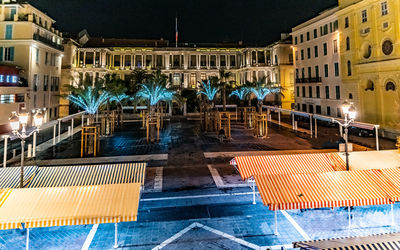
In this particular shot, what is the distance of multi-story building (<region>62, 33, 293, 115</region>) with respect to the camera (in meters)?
50.7

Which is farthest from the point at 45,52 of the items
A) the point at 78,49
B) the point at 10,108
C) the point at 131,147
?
the point at 131,147

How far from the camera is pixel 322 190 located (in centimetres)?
725

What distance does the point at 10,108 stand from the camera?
2738 cm

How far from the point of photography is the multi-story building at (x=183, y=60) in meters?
50.7

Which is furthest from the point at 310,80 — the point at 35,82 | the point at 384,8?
the point at 35,82

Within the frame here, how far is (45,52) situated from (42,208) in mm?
37398

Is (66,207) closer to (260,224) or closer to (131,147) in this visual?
(260,224)

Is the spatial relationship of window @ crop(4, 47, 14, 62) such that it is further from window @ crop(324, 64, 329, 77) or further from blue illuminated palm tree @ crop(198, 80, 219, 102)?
window @ crop(324, 64, 329, 77)

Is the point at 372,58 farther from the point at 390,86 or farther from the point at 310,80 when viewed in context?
the point at 310,80

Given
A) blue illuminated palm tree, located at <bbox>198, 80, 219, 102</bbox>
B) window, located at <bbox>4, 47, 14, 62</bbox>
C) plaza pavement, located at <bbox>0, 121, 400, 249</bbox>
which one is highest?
window, located at <bbox>4, 47, 14, 62</bbox>

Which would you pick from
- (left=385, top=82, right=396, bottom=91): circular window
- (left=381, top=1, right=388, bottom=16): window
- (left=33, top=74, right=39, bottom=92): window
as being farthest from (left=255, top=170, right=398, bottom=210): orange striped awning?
(left=33, top=74, right=39, bottom=92): window

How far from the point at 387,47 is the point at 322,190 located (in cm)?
2317

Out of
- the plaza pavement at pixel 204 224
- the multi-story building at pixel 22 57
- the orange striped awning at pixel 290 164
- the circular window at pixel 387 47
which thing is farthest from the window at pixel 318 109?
the multi-story building at pixel 22 57

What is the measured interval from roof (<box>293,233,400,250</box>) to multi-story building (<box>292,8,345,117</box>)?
1148 inches
